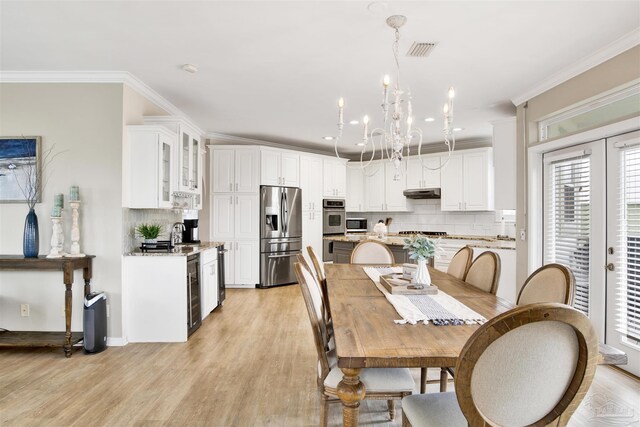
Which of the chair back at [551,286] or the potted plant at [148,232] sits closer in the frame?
the chair back at [551,286]

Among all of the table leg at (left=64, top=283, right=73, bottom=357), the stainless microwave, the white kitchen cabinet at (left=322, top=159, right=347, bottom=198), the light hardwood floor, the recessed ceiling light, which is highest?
the recessed ceiling light

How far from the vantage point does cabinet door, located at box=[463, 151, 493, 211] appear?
607cm

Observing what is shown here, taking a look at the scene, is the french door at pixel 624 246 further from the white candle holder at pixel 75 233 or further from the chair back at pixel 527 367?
the white candle holder at pixel 75 233

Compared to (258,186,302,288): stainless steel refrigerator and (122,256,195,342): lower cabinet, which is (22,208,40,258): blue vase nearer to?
(122,256,195,342): lower cabinet

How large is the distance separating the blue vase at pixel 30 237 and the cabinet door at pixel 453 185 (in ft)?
19.1

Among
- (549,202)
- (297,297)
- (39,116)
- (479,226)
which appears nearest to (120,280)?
(39,116)

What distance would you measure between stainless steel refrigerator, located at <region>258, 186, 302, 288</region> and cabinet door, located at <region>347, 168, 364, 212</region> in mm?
1673

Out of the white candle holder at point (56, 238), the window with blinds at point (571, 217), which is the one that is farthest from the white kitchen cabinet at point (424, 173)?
the white candle holder at point (56, 238)

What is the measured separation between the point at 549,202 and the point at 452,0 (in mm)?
2456

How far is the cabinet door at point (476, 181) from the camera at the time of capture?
6.07 metres

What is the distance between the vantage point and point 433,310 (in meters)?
1.83

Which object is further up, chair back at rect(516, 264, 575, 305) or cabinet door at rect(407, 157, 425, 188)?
cabinet door at rect(407, 157, 425, 188)

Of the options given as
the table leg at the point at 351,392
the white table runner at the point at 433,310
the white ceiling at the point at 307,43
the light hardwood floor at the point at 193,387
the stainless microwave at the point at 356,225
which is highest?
the white ceiling at the point at 307,43

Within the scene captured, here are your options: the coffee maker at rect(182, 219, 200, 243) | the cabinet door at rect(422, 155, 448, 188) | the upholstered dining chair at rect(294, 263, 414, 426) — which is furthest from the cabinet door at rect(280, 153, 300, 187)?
the upholstered dining chair at rect(294, 263, 414, 426)
